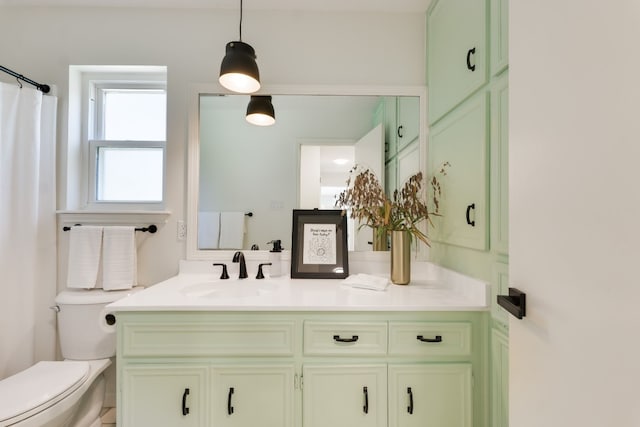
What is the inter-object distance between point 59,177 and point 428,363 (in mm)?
2221

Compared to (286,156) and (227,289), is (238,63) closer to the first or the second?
(286,156)

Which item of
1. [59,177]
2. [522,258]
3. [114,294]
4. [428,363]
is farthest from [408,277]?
[59,177]

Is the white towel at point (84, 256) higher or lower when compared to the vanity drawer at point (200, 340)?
higher

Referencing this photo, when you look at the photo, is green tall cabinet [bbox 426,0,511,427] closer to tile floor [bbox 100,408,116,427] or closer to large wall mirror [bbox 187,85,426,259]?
large wall mirror [bbox 187,85,426,259]

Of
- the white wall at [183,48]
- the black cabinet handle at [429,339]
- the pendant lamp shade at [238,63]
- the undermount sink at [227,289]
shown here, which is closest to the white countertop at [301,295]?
the undermount sink at [227,289]

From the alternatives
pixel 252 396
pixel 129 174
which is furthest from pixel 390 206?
pixel 129 174

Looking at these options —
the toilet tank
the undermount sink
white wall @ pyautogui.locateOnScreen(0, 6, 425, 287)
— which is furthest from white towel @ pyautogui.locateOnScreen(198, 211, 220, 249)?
the toilet tank

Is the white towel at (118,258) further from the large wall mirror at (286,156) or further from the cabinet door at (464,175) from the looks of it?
the cabinet door at (464,175)

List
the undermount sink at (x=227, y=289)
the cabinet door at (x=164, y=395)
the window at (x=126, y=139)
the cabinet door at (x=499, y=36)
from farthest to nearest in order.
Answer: the window at (x=126, y=139)
the undermount sink at (x=227, y=289)
the cabinet door at (x=164, y=395)
the cabinet door at (x=499, y=36)

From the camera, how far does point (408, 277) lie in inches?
59.8

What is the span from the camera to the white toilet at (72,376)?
111 cm

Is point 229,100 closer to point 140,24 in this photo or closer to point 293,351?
point 140,24

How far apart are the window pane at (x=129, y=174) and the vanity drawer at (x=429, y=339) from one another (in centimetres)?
159

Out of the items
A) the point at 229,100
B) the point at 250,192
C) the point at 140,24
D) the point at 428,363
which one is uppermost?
the point at 140,24
